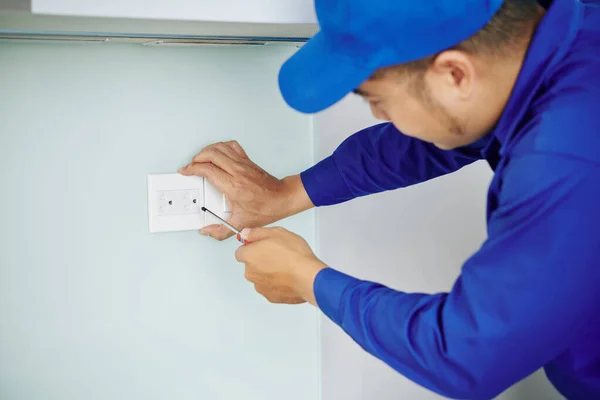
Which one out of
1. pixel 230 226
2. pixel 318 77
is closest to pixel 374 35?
pixel 318 77

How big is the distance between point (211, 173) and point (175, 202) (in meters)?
0.08

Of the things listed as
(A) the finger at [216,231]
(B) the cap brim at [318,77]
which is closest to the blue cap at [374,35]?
(B) the cap brim at [318,77]

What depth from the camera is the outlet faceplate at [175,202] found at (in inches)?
40.7

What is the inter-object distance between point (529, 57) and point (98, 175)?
25.1 inches

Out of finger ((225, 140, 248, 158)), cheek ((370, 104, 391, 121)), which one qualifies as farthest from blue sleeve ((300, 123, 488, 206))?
cheek ((370, 104, 391, 121))

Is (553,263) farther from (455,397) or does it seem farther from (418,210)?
(418,210)

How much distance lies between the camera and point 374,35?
624 millimetres

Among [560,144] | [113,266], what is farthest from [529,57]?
[113,266]

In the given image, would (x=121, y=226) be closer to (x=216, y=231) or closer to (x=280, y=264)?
(x=216, y=231)

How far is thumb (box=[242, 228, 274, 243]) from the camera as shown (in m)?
0.88

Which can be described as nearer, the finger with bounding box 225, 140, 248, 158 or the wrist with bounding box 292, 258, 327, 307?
the wrist with bounding box 292, 258, 327, 307

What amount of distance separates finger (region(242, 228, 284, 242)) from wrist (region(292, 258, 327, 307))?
80 mm

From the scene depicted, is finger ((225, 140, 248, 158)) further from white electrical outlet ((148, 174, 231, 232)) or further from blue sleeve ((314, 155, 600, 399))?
blue sleeve ((314, 155, 600, 399))

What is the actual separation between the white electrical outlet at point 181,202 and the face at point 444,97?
40 centimetres
